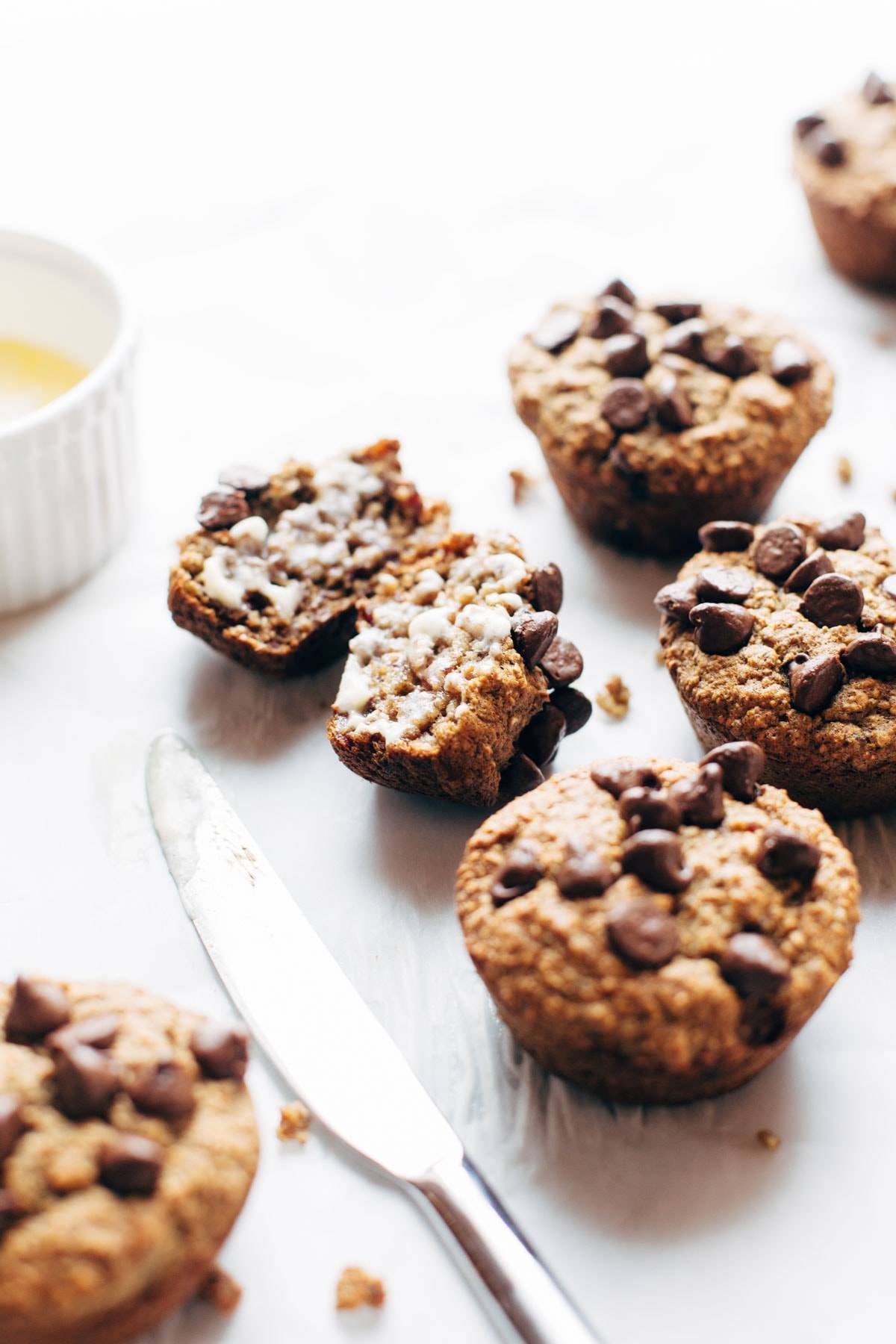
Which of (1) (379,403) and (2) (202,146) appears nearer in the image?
(1) (379,403)

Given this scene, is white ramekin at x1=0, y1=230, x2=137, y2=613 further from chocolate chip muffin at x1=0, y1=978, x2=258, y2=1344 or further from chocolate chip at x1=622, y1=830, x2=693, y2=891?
chocolate chip at x1=622, y1=830, x2=693, y2=891

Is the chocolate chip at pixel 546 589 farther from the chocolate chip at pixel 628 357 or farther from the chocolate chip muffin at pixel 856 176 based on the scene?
the chocolate chip muffin at pixel 856 176

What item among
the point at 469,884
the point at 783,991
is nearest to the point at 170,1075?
the point at 469,884

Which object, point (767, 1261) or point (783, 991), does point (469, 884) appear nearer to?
point (783, 991)

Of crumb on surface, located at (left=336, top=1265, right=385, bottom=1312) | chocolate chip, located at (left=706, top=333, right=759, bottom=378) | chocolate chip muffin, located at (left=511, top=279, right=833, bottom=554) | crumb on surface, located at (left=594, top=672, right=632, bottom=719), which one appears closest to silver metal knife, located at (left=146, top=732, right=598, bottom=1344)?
crumb on surface, located at (left=336, top=1265, right=385, bottom=1312)

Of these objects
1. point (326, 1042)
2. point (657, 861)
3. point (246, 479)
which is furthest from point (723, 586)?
point (326, 1042)

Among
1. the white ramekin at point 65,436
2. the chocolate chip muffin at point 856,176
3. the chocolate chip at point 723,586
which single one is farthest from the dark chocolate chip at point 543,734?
the chocolate chip muffin at point 856,176
